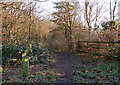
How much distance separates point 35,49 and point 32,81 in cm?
398

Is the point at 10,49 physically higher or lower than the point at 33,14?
lower

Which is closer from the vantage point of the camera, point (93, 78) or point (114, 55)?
point (93, 78)

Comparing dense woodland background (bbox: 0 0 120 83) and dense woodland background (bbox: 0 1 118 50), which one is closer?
dense woodland background (bbox: 0 0 120 83)

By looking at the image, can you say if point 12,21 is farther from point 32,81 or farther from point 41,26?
point 41,26

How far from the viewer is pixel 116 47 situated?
6.75 m

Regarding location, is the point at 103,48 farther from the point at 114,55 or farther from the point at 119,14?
the point at 119,14

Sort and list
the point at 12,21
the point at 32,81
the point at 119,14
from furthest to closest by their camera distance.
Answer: the point at 119,14
the point at 12,21
the point at 32,81

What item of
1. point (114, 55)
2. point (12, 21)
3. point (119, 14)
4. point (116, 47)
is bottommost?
point (114, 55)

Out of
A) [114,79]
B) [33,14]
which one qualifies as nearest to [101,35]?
[114,79]

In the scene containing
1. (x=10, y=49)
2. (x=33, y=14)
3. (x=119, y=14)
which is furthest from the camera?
(x=33, y=14)

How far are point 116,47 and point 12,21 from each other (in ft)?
23.9

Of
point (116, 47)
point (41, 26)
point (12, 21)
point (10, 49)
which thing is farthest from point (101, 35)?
point (41, 26)

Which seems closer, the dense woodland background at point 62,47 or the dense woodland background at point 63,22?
the dense woodland background at point 62,47

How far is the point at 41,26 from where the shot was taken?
54.3 feet
